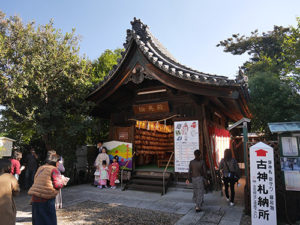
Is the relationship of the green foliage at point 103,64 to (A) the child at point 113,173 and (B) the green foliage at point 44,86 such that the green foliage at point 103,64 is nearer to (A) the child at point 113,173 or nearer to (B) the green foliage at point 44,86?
(B) the green foliage at point 44,86

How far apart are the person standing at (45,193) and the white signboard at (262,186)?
490 cm

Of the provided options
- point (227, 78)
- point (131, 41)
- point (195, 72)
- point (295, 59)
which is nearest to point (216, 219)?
point (227, 78)

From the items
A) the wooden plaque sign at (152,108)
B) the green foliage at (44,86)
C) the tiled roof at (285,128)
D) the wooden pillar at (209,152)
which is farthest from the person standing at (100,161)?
the tiled roof at (285,128)

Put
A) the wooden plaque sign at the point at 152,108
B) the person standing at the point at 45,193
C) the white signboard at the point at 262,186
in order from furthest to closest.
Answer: the wooden plaque sign at the point at 152,108 < the white signboard at the point at 262,186 < the person standing at the point at 45,193

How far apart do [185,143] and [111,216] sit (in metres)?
4.69

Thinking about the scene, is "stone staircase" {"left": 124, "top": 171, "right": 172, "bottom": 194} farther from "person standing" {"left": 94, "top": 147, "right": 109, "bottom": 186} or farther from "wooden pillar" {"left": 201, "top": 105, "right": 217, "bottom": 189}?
"wooden pillar" {"left": 201, "top": 105, "right": 217, "bottom": 189}

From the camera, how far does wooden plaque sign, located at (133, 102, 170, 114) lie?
10.4 m

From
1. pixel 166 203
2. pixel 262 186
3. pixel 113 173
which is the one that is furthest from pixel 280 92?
pixel 113 173

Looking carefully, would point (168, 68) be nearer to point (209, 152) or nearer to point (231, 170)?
point (209, 152)

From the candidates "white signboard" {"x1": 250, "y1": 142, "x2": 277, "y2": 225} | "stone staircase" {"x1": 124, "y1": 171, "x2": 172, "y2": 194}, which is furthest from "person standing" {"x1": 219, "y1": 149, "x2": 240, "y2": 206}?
"stone staircase" {"x1": 124, "y1": 171, "x2": 172, "y2": 194}

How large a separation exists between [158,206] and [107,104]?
640 centimetres

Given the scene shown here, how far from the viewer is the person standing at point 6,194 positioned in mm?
3334

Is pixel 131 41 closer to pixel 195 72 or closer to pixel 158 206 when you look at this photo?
pixel 195 72

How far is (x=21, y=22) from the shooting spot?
30.9 feet
